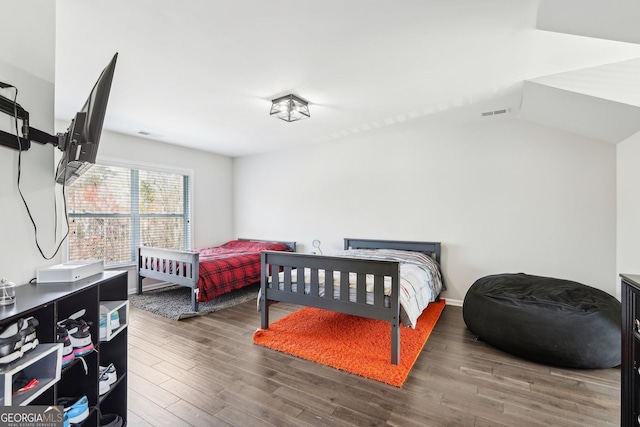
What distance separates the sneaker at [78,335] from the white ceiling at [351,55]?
1.67m

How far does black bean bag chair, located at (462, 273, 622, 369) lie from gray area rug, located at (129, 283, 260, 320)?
2809mm

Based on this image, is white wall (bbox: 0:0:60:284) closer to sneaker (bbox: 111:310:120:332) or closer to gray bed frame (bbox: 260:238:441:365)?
sneaker (bbox: 111:310:120:332)

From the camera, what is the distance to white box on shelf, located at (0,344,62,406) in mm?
808

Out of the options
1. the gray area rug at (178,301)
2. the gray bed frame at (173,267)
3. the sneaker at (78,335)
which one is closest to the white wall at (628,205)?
the sneaker at (78,335)

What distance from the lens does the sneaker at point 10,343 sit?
81 cm

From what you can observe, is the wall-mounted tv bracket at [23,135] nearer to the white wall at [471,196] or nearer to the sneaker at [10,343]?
the sneaker at [10,343]

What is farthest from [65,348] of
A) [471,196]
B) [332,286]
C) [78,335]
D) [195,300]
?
[471,196]

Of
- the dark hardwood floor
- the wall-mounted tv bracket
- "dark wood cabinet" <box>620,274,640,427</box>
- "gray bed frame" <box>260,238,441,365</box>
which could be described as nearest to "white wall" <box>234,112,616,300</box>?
the dark hardwood floor

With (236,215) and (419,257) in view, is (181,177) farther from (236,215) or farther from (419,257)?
(419,257)

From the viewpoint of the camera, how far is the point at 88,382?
4.20ft

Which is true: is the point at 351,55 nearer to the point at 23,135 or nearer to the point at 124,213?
the point at 23,135

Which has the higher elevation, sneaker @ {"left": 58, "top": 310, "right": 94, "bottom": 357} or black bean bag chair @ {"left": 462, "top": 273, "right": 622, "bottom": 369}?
sneaker @ {"left": 58, "top": 310, "right": 94, "bottom": 357}

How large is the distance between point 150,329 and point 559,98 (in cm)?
439

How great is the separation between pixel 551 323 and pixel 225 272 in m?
3.40
